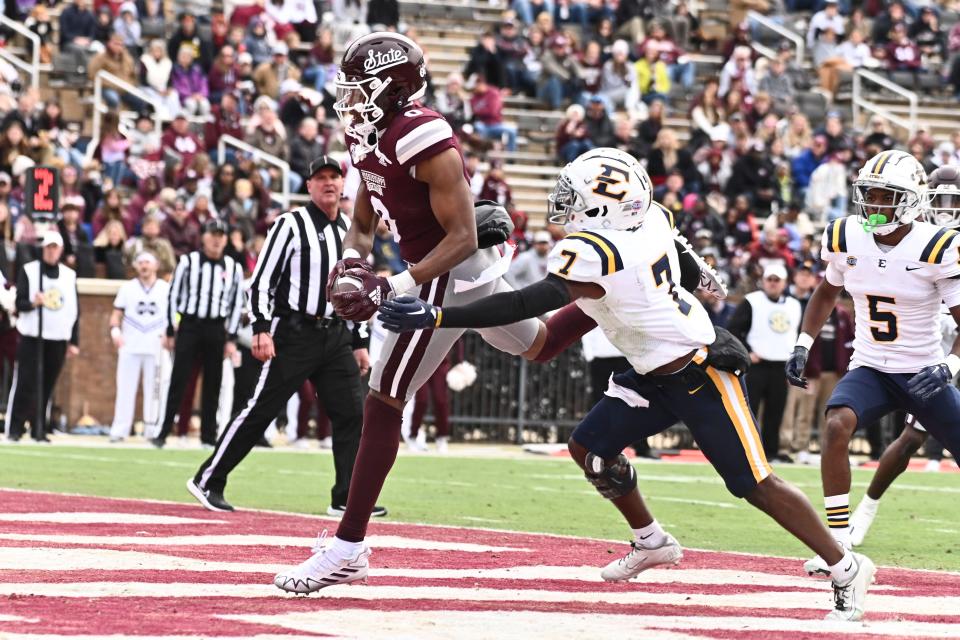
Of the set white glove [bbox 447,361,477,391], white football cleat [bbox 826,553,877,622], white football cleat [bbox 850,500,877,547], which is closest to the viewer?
white football cleat [bbox 826,553,877,622]

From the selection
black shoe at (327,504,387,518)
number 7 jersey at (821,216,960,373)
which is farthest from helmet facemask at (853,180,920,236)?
black shoe at (327,504,387,518)

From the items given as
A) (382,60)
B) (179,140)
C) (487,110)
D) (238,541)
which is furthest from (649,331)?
(487,110)

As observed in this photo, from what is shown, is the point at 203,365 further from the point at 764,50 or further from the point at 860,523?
the point at 764,50

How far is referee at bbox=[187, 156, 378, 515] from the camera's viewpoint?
895 cm

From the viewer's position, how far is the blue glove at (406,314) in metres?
5.21

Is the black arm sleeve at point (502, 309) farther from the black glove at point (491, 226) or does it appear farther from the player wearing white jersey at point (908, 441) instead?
the player wearing white jersey at point (908, 441)

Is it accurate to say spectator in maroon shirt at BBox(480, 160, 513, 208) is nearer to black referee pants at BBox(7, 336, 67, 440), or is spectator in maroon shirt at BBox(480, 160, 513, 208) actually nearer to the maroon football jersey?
black referee pants at BBox(7, 336, 67, 440)

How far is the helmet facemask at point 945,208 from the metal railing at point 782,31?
1736cm

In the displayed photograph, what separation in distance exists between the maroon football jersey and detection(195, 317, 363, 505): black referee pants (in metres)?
2.93

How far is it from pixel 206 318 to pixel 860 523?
24.4 ft

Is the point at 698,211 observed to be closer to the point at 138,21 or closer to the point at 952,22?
the point at 138,21

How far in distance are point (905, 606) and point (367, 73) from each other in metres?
2.44

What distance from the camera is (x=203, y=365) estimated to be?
14766 mm

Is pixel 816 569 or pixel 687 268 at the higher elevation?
pixel 687 268
